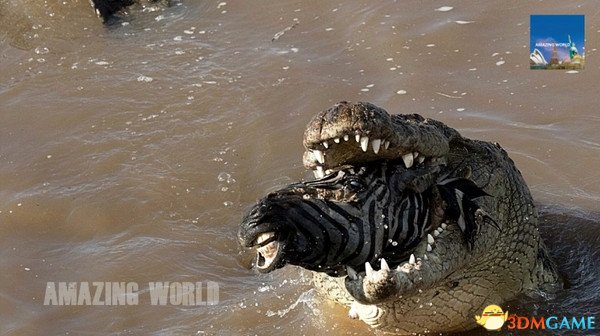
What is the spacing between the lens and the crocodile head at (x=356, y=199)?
359cm

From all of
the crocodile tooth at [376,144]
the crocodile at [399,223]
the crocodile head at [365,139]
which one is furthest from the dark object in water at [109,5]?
the crocodile tooth at [376,144]

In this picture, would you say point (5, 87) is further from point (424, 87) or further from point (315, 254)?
point (315, 254)

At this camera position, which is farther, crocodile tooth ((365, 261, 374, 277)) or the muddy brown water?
the muddy brown water

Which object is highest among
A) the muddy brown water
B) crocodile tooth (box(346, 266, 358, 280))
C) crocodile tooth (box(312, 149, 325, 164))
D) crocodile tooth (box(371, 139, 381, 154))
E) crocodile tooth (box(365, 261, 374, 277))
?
crocodile tooth (box(371, 139, 381, 154))

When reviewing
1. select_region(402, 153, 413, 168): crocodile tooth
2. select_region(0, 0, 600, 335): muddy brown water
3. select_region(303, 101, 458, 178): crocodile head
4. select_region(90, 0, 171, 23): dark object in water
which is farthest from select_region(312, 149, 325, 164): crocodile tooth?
Result: select_region(90, 0, 171, 23): dark object in water

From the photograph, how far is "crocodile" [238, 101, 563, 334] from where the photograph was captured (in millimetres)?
3611

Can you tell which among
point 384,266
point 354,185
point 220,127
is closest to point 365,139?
point 354,185

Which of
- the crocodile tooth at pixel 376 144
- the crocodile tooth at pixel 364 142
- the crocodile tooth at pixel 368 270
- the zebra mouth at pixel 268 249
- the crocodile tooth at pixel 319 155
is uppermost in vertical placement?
the crocodile tooth at pixel 364 142

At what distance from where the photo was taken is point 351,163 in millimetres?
4039

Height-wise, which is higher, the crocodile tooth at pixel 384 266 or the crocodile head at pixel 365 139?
the crocodile head at pixel 365 139

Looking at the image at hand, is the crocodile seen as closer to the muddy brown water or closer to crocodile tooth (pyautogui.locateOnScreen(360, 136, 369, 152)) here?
crocodile tooth (pyautogui.locateOnScreen(360, 136, 369, 152))

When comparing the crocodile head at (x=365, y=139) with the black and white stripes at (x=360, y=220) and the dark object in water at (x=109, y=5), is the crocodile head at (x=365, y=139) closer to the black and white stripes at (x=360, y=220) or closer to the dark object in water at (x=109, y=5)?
the black and white stripes at (x=360, y=220)

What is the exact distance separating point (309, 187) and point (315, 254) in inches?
13.2

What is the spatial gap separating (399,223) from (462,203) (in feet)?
1.31
